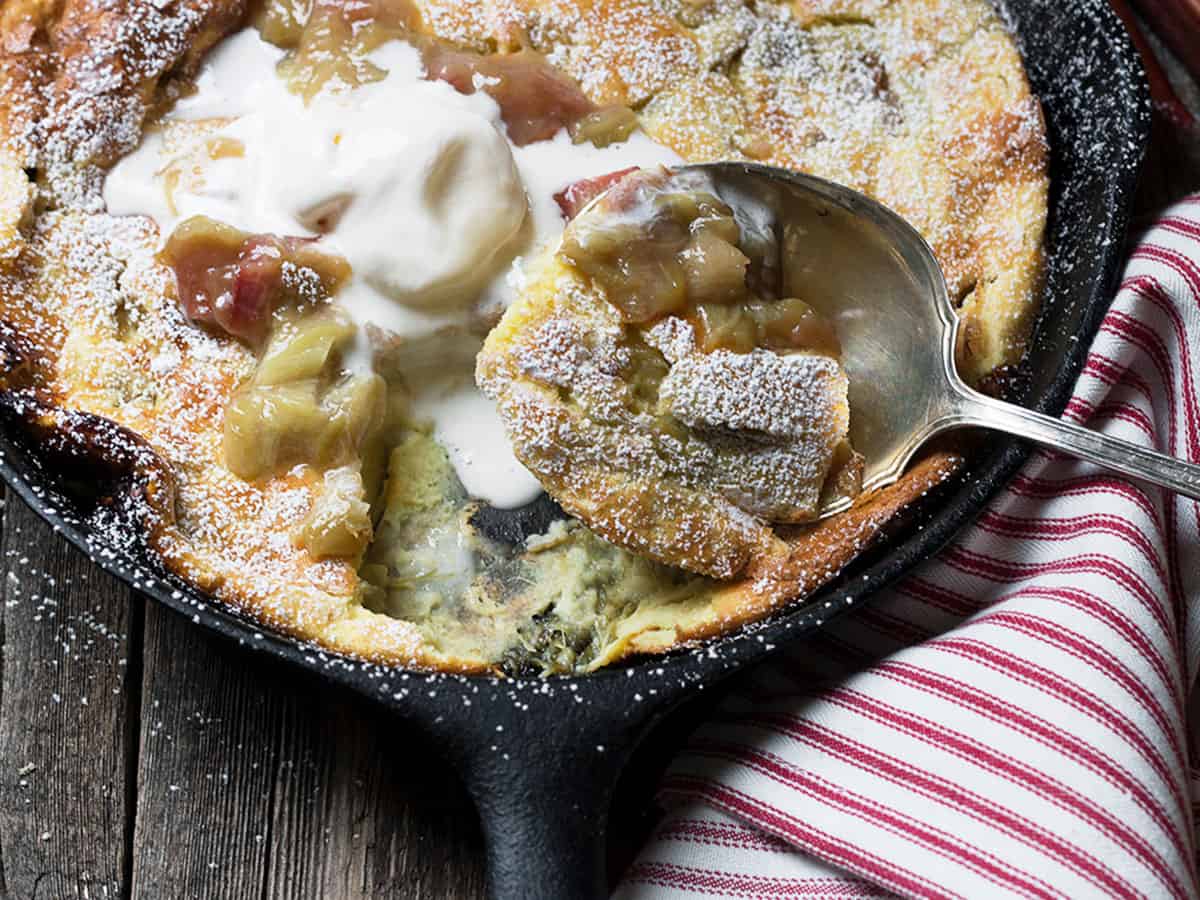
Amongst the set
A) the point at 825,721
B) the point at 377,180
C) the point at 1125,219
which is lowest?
the point at 825,721

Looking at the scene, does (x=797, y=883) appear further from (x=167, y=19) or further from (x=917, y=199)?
(x=167, y=19)

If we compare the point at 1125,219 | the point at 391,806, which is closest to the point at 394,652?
the point at 391,806

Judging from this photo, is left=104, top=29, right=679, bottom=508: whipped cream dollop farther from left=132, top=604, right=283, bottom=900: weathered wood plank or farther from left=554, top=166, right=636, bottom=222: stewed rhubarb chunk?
left=132, top=604, right=283, bottom=900: weathered wood plank

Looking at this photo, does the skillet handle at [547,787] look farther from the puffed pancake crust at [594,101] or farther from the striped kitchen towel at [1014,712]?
the striped kitchen towel at [1014,712]

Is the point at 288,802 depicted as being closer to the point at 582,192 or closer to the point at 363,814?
the point at 363,814

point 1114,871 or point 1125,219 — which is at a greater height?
point 1125,219

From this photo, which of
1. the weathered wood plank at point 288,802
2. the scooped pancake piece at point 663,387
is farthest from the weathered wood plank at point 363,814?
the scooped pancake piece at point 663,387

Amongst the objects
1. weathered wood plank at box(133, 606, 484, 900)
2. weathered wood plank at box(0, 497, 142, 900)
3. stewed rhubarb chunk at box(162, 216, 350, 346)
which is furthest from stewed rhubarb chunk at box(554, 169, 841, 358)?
weathered wood plank at box(0, 497, 142, 900)

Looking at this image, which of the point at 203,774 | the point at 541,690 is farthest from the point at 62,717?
the point at 541,690
